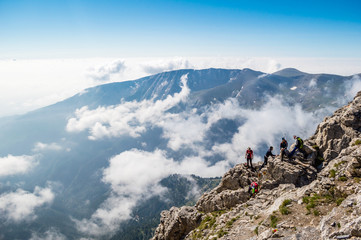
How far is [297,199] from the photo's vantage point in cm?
2292

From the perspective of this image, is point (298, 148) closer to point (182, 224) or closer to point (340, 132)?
point (340, 132)

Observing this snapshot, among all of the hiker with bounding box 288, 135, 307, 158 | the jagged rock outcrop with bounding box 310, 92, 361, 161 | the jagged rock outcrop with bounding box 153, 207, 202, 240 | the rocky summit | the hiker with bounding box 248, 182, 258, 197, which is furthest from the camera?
the jagged rock outcrop with bounding box 153, 207, 202, 240

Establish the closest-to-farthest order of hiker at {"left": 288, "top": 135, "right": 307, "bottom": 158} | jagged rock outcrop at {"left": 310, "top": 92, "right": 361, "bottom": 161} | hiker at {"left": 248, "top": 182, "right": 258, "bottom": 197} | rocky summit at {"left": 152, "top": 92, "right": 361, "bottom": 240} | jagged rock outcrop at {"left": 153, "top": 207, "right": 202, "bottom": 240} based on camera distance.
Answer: rocky summit at {"left": 152, "top": 92, "right": 361, "bottom": 240} < jagged rock outcrop at {"left": 310, "top": 92, "right": 361, "bottom": 161} < hiker at {"left": 248, "top": 182, "right": 258, "bottom": 197} < hiker at {"left": 288, "top": 135, "right": 307, "bottom": 158} < jagged rock outcrop at {"left": 153, "top": 207, "right": 202, "bottom": 240}

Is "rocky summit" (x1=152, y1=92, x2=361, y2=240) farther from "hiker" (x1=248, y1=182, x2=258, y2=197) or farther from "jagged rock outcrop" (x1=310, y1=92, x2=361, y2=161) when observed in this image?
"hiker" (x1=248, y1=182, x2=258, y2=197)

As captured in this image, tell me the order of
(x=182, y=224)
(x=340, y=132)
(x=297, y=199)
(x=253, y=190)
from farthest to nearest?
1. (x=182, y=224)
2. (x=340, y=132)
3. (x=253, y=190)
4. (x=297, y=199)

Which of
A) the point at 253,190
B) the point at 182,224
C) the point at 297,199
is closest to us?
the point at 297,199

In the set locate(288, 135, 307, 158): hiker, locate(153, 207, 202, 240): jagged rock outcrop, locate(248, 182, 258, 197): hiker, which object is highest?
locate(288, 135, 307, 158): hiker

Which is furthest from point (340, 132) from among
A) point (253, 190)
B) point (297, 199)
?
point (297, 199)

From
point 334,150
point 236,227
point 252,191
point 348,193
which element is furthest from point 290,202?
point 334,150

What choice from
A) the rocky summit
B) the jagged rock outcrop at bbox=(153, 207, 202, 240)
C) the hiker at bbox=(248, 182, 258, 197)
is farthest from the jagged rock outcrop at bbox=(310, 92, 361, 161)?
the jagged rock outcrop at bbox=(153, 207, 202, 240)

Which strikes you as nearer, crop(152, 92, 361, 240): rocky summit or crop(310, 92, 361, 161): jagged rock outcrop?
crop(152, 92, 361, 240): rocky summit

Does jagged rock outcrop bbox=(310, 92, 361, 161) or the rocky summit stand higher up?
jagged rock outcrop bbox=(310, 92, 361, 161)

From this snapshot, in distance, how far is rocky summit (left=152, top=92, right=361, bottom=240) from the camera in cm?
1634

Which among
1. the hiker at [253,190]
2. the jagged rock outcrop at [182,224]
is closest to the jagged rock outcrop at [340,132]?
the hiker at [253,190]
